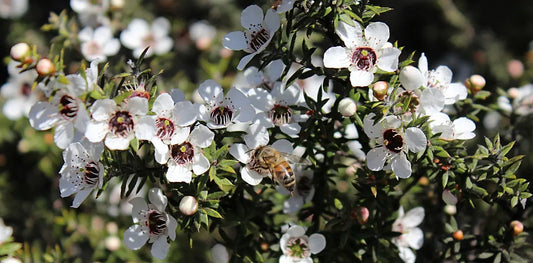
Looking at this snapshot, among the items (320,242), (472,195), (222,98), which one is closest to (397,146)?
(472,195)

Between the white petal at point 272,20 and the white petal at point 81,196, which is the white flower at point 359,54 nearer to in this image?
the white petal at point 272,20

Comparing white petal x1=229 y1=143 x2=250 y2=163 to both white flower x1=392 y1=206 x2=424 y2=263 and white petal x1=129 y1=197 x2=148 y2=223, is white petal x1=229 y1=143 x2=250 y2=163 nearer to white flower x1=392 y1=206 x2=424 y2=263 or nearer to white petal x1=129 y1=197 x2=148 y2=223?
white petal x1=129 y1=197 x2=148 y2=223

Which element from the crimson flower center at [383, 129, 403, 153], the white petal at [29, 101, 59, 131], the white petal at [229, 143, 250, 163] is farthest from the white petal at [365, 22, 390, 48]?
the white petal at [29, 101, 59, 131]

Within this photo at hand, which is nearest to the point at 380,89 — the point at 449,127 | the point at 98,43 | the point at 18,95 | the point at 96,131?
the point at 449,127

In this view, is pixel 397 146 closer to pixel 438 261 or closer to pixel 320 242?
pixel 320 242

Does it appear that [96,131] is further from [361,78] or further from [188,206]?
[361,78]

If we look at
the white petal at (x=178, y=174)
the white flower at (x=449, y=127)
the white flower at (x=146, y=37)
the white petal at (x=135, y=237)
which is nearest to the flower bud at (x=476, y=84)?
the white flower at (x=449, y=127)
